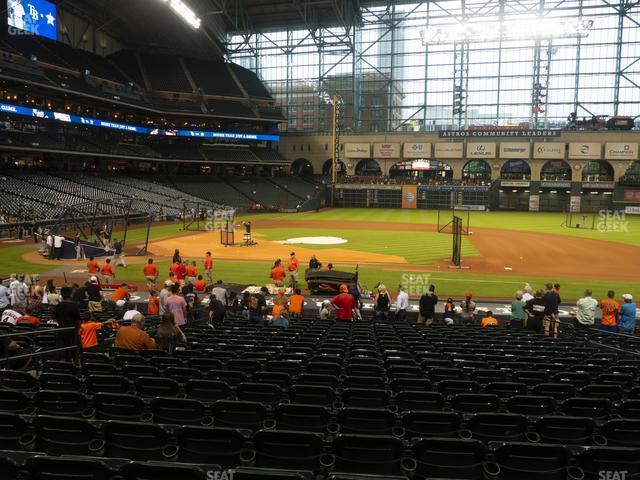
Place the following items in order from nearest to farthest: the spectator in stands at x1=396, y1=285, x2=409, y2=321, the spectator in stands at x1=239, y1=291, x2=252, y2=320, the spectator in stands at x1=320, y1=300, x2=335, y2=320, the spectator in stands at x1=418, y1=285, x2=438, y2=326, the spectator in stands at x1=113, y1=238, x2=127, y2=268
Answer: the spectator in stands at x1=418, y1=285, x2=438, y2=326 < the spectator in stands at x1=239, y1=291, x2=252, y2=320 < the spectator in stands at x1=320, y1=300, x2=335, y2=320 < the spectator in stands at x1=396, y1=285, x2=409, y2=321 < the spectator in stands at x1=113, y1=238, x2=127, y2=268

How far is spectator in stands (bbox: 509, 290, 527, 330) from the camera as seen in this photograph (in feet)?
54.6

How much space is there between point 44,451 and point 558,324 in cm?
1691

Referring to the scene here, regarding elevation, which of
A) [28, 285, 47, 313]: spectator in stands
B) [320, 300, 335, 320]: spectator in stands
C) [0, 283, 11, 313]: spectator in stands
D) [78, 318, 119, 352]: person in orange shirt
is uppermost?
[78, 318, 119, 352]: person in orange shirt

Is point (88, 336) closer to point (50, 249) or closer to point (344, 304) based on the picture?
point (344, 304)

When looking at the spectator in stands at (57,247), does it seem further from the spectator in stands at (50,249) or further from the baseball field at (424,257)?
the baseball field at (424,257)

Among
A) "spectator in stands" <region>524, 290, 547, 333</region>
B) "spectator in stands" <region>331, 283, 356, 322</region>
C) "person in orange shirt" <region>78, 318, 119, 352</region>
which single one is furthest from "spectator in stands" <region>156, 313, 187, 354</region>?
"spectator in stands" <region>524, 290, 547, 333</region>

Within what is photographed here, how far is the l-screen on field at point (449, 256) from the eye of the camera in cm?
2648

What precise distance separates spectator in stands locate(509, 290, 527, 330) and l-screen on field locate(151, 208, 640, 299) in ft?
21.6

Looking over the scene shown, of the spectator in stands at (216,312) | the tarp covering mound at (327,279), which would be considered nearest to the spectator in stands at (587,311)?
the tarp covering mound at (327,279)

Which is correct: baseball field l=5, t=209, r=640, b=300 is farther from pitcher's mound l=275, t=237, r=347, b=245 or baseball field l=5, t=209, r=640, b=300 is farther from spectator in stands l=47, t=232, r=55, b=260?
spectator in stands l=47, t=232, r=55, b=260

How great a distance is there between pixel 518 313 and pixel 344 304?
242 inches

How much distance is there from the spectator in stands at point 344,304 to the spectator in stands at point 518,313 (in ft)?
18.9

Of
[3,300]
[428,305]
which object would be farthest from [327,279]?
[3,300]

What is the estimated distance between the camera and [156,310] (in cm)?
1686
